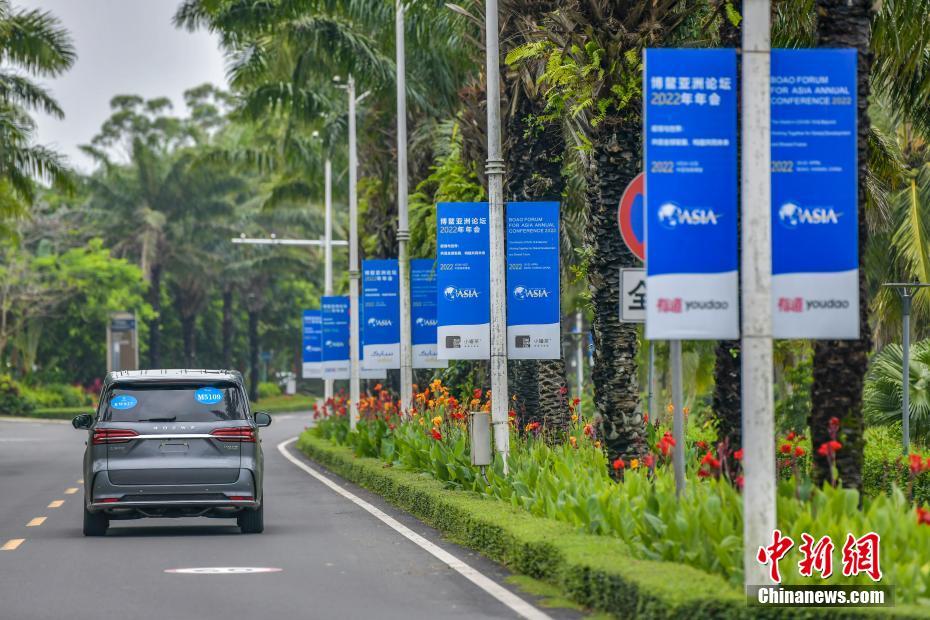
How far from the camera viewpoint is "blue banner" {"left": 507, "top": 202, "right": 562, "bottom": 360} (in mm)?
21141

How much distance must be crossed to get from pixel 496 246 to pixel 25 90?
2590 cm

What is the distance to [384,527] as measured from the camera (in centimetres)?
1845

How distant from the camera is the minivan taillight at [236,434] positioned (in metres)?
17.2

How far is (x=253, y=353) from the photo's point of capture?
93875 mm

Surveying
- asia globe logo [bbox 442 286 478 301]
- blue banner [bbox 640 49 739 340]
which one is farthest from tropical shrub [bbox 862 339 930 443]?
blue banner [bbox 640 49 739 340]

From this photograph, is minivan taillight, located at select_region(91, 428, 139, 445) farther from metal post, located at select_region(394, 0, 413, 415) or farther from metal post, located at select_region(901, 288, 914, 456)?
metal post, located at select_region(394, 0, 413, 415)

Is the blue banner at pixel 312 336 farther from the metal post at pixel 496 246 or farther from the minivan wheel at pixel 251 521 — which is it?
the minivan wheel at pixel 251 521

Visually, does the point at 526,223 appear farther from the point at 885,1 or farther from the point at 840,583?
the point at 840,583

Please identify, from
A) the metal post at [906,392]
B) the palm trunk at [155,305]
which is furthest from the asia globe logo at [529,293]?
the palm trunk at [155,305]

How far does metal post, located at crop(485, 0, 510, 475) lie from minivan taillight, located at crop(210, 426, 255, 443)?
3.30 meters

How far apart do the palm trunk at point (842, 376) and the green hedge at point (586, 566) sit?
1723 millimetres

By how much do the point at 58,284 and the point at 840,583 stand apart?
241ft

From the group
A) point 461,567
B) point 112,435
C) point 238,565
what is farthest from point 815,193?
point 112,435

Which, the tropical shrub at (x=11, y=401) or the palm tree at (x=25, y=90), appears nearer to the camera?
the palm tree at (x=25, y=90)
